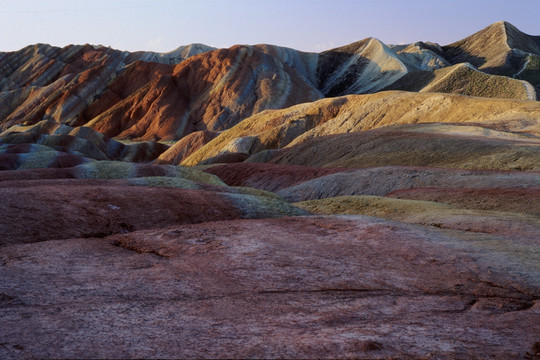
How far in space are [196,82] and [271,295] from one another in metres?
85.3

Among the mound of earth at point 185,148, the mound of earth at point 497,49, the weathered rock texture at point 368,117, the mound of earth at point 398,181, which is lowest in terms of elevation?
the mound of earth at point 185,148

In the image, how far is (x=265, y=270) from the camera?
26.0 ft

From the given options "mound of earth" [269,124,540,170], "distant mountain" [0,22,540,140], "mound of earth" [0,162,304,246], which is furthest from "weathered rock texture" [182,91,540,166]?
A: "distant mountain" [0,22,540,140]

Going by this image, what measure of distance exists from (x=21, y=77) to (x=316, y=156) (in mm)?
84718

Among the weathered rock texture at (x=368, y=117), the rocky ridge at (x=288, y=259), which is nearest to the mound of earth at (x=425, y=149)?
the rocky ridge at (x=288, y=259)

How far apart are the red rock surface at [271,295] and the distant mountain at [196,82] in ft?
217

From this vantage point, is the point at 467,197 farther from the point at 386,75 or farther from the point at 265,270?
the point at 386,75

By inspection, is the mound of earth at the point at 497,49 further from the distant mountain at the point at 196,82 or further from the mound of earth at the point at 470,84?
the mound of earth at the point at 470,84

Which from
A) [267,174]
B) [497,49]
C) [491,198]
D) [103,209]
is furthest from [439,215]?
[497,49]

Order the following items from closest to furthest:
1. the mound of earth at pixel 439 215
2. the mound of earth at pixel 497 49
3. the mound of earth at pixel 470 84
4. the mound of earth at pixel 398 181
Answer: the mound of earth at pixel 439 215
the mound of earth at pixel 398 181
the mound of earth at pixel 470 84
the mound of earth at pixel 497 49

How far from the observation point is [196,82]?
89125 mm

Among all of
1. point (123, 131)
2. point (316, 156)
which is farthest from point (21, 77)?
point (316, 156)

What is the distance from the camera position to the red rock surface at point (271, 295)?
16.5 feet

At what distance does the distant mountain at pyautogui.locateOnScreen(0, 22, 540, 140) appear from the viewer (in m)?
82.1
